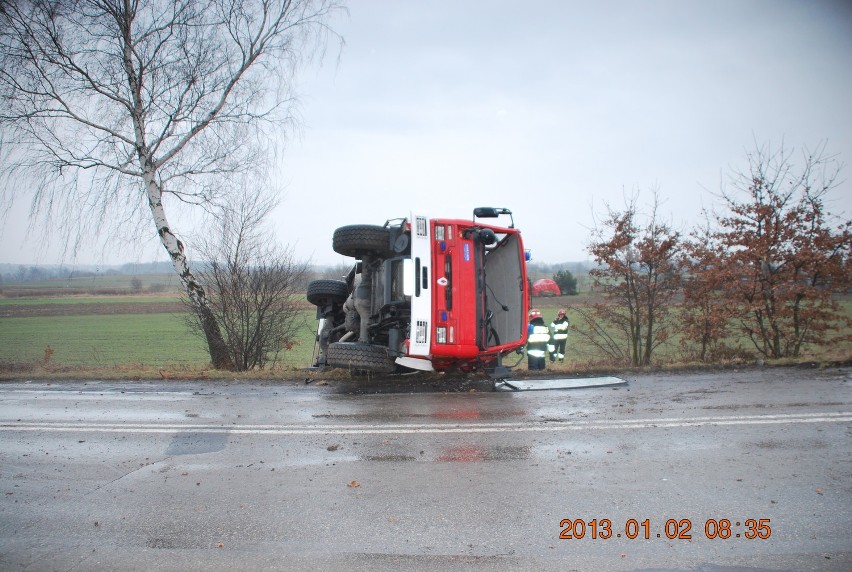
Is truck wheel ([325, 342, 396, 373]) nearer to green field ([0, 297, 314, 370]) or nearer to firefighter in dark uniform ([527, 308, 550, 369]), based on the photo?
firefighter in dark uniform ([527, 308, 550, 369])

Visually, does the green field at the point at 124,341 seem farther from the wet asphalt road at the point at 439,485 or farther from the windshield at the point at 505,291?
the wet asphalt road at the point at 439,485

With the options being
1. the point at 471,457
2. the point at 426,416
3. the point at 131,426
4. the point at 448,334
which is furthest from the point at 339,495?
the point at 448,334

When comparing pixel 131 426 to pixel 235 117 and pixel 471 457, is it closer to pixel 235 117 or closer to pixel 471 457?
pixel 471 457

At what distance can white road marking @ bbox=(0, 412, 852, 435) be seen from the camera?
5629 mm

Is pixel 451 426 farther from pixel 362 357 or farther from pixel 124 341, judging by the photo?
pixel 124 341

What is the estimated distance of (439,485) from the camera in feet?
13.8

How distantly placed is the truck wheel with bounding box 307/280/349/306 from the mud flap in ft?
11.6

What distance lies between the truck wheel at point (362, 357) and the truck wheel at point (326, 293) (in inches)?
93.9

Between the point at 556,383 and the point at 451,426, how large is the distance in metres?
2.97

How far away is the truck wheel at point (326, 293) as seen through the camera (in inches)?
412

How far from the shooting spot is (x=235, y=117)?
448 inches

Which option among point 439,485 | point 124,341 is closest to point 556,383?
point 439,485

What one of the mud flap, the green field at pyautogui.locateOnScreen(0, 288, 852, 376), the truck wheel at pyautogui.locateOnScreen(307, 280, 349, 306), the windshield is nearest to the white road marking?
the mud flap

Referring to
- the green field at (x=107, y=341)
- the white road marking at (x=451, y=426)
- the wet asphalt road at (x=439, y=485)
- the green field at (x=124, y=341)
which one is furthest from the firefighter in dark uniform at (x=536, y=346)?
the green field at (x=107, y=341)
